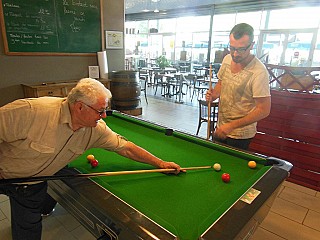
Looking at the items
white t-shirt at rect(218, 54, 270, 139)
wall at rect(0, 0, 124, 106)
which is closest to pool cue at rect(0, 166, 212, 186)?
white t-shirt at rect(218, 54, 270, 139)

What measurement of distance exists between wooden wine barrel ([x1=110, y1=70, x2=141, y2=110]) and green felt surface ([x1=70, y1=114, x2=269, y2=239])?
9.42 ft

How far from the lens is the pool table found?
3.33 ft

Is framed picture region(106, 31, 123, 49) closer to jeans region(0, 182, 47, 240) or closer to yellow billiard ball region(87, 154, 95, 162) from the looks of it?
yellow billiard ball region(87, 154, 95, 162)

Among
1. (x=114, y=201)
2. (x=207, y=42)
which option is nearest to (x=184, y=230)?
(x=114, y=201)

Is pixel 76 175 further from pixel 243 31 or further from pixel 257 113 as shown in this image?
pixel 243 31

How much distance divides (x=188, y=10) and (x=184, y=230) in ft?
36.4

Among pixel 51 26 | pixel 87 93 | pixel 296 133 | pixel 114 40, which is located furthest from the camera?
pixel 114 40

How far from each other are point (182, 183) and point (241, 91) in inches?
40.8

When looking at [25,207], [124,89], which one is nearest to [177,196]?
[25,207]

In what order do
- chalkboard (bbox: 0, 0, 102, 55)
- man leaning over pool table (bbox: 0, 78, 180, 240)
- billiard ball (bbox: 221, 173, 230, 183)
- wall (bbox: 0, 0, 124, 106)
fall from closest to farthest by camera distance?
man leaning over pool table (bbox: 0, 78, 180, 240), billiard ball (bbox: 221, 173, 230, 183), chalkboard (bbox: 0, 0, 102, 55), wall (bbox: 0, 0, 124, 106)

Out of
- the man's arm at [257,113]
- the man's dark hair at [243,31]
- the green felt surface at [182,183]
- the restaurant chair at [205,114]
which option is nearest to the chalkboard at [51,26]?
the restaurant chair at [205,114]

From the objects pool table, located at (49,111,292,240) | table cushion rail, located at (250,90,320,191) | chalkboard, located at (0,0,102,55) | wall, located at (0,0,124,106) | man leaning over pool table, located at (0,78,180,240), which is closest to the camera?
pool table, located at (49,111,292,240)

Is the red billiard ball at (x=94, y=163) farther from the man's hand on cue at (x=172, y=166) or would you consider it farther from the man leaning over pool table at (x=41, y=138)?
the man's hand on cue at (x=172, y=166)

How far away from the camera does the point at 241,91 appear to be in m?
2.01
